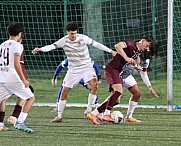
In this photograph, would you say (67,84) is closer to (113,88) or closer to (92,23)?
(113,88)

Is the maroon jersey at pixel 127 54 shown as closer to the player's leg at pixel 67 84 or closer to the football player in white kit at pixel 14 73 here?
the player's leg at pixel 67 84

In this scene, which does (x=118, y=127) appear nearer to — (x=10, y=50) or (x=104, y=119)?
(x=104, y=119)

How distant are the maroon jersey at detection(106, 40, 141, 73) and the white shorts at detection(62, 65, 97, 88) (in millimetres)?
736

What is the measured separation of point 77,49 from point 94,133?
2446mm

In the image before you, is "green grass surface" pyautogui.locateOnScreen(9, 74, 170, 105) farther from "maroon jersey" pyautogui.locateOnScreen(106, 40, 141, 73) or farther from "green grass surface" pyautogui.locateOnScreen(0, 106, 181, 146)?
"maroon jersey" pyautogui.locateOnScreen(106, 40, 141, 73)

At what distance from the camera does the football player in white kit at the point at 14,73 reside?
1041 centimetres

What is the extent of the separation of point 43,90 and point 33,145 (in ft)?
29.9

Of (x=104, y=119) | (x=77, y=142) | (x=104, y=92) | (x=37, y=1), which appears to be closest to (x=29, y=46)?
(x=37, y=1)

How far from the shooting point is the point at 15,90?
417 inches

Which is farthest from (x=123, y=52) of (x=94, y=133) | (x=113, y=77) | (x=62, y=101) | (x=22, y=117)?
(x=22, y=117)

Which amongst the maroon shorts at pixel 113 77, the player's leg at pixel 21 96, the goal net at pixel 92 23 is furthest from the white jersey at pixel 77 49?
the goal net at pixel 92 23

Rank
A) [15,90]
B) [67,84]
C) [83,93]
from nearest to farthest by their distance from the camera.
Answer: [15,90] < [67,84] < [83,93]

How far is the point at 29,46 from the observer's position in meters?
19.7

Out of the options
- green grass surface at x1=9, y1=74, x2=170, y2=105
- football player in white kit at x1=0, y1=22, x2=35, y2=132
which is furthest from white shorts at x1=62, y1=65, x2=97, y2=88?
green grass surface at x1=9, y1=74, x2=170, y2=105
